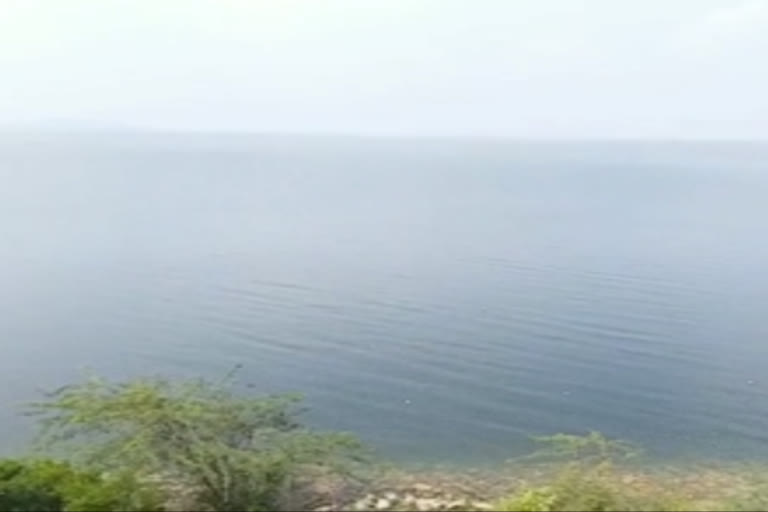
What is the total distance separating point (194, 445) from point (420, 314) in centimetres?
1915

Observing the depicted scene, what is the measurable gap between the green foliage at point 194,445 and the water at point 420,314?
19.9 ft

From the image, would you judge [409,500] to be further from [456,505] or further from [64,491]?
[64,491]

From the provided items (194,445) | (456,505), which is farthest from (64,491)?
(456,505)

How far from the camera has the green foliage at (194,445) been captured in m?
13.3

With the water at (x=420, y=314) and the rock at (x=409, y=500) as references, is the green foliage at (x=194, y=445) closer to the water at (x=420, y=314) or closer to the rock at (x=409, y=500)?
the rock at (x=409, y=500)

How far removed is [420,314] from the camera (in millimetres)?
32094

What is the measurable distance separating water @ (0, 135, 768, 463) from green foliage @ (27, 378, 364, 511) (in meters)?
6.07

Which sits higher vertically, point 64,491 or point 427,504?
point 64,491

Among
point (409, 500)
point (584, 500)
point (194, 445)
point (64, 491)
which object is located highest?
point (584, 500)

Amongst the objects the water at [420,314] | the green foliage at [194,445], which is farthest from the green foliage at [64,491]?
the water at [420,314]

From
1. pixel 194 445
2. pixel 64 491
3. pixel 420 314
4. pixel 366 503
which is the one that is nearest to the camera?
pixel 64 491

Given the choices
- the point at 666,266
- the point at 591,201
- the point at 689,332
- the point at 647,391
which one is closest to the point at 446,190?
the point at 591,201

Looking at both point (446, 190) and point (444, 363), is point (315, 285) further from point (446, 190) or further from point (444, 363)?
point (446, 190)

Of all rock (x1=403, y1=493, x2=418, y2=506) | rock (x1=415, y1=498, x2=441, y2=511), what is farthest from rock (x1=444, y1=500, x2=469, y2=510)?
rock (x1=403, y1=493, x2=418, y2=506)
